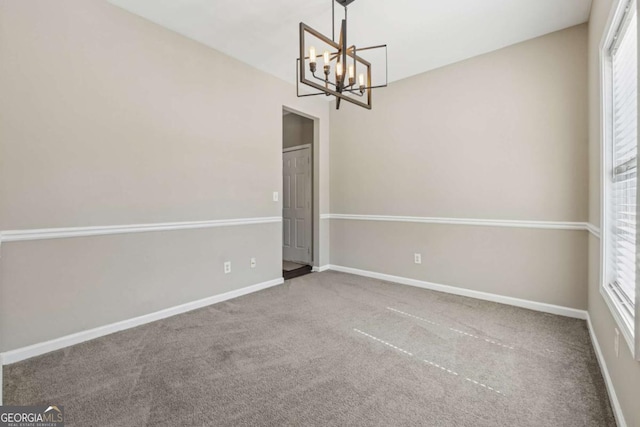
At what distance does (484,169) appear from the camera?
3.06 m

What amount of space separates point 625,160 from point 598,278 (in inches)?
34.4

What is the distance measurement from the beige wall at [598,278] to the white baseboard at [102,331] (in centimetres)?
302

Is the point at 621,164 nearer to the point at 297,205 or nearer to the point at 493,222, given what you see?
the point at 493,222

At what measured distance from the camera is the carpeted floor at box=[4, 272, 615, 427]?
144 cm

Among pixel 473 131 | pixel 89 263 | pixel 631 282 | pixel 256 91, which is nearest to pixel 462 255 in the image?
pixel 473 131

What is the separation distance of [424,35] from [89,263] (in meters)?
3.54

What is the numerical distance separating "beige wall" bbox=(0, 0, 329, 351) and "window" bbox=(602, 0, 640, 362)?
10.0ft

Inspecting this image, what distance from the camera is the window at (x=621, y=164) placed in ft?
4.60

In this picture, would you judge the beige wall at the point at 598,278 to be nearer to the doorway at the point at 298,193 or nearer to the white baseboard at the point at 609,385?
the white baseboard at the point at 609,385

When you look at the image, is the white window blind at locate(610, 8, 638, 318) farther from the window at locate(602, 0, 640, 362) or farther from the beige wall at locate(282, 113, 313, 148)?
the beige wall at locate(282, 113, 313, 148)

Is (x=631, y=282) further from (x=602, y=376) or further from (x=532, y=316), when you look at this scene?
(x=532, y=316)

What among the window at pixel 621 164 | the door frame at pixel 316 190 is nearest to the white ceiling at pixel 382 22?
the window at pixel 621 164

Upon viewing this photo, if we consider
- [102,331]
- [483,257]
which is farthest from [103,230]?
[483,257]

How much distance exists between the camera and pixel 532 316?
8.71ft
